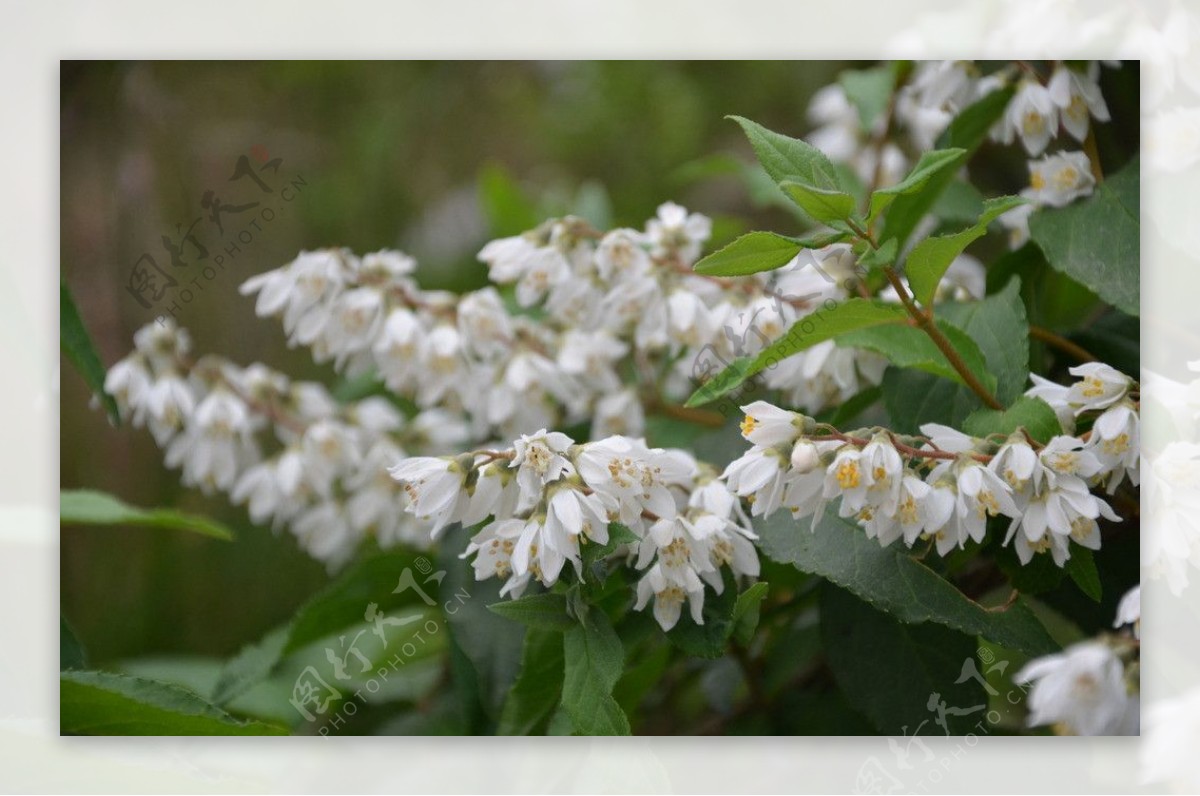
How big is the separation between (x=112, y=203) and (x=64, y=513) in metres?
0.74

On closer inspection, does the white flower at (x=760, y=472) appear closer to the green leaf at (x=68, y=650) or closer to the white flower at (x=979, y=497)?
the white flower at (x=979, y=497)

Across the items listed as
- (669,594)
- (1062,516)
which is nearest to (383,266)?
(669,594)

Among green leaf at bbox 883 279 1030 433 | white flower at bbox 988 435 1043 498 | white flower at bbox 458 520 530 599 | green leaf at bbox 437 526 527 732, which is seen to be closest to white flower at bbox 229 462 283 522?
green leaf at bbox 437 526 527 732

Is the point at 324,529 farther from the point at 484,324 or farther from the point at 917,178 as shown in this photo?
the point at 917,178

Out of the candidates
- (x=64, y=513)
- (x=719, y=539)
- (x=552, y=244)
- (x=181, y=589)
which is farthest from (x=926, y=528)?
(x=181, y=589)

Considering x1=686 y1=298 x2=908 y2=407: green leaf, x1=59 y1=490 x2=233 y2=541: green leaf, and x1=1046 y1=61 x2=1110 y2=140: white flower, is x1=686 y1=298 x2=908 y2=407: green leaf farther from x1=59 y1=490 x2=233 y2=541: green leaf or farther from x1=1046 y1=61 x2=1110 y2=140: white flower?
x1=59 y1=490 x2=233 y2=541: green leaf

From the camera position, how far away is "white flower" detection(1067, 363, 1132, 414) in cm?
86

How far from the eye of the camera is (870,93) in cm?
133

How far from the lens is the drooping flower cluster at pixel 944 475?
79cm

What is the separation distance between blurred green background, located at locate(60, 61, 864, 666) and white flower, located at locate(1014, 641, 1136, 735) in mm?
816

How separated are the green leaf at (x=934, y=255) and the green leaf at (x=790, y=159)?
0.08 meters

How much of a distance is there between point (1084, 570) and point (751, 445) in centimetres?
29

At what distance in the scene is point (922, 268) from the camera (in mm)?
858

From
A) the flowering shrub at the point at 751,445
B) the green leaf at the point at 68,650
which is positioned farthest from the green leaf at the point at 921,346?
the green leaf at the point at 68,650
